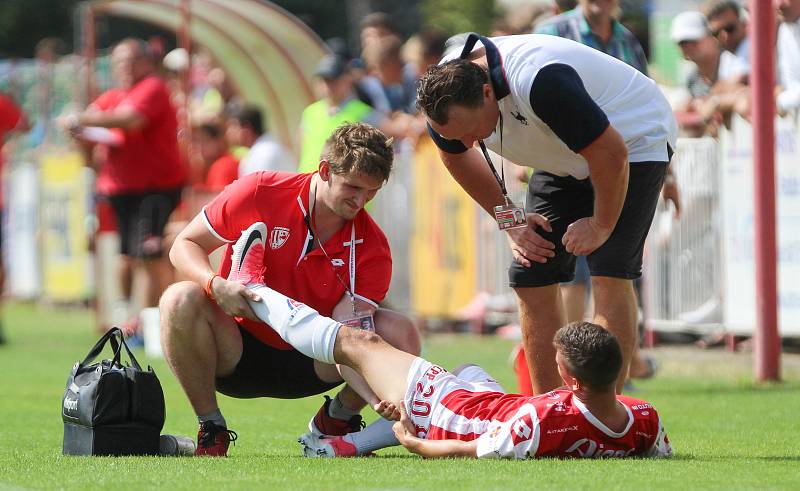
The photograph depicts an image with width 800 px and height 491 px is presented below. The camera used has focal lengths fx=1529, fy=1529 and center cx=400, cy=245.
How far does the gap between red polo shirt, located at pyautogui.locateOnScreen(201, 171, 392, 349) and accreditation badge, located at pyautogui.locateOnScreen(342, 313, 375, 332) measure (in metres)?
0.12

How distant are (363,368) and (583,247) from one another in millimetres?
967

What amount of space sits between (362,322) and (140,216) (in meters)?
7.77

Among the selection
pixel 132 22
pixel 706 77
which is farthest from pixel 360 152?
pixel 132 22

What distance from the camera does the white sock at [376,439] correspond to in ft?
19.4

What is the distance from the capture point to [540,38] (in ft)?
19.4

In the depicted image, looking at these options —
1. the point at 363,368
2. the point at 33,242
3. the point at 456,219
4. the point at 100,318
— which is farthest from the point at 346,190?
the point at 33,242

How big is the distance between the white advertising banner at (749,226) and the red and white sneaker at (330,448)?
4.86 metres

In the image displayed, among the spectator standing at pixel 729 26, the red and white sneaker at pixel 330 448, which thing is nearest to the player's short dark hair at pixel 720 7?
the spectator standing at pixel 729 26

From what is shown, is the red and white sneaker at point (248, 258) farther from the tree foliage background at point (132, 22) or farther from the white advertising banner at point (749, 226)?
the tree foliage background at point (132, 22)

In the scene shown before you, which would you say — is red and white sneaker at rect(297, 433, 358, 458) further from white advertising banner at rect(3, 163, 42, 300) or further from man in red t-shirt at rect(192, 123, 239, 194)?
white advertising banner at rect(3, 163, 42, 300)

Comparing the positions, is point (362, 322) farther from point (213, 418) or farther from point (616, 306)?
point (616, 306)

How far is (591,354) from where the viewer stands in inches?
210

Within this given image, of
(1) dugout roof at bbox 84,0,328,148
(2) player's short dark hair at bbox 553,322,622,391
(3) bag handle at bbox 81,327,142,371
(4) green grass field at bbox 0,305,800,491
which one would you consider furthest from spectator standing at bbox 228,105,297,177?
(2) player's short dark hair at bbox 553,322,622,391

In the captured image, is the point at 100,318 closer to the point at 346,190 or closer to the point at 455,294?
the point at 455,294
